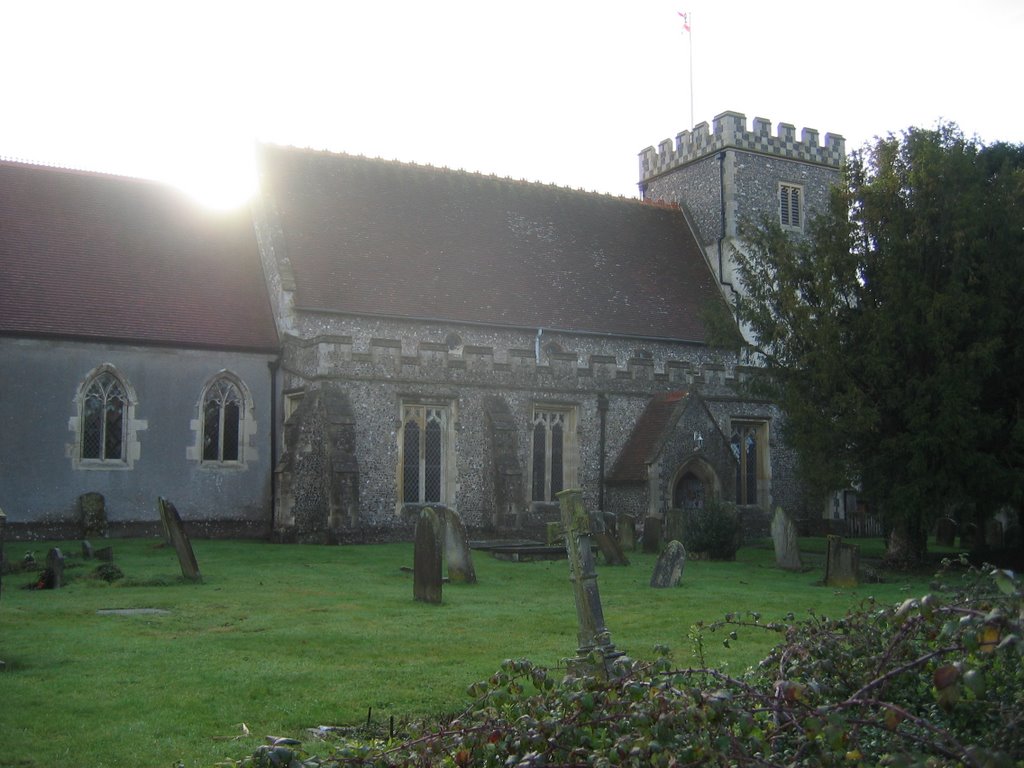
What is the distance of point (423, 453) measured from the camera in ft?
70.4

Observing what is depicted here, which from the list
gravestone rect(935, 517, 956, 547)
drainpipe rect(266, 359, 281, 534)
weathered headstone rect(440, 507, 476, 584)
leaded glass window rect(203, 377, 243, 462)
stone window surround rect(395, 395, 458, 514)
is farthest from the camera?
gravestone rect(935, 517, 956, 547)

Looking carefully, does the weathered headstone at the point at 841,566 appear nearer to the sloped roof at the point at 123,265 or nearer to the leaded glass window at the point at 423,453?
the leaded glass window at the point at 423,453

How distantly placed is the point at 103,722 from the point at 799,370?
46.4 feet

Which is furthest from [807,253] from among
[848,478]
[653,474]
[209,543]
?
[209,543]

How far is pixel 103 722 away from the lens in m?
6.47

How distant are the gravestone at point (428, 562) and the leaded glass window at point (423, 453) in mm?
9130

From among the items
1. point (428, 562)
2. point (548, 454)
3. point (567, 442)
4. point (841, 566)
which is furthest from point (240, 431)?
point (841, 566)

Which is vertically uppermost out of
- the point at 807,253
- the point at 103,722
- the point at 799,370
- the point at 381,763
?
the point at 807,253

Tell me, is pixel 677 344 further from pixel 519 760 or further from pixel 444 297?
pixel 519 760

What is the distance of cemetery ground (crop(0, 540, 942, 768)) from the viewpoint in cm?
647

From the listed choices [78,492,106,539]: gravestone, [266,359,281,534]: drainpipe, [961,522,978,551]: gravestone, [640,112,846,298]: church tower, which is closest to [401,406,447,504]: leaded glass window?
[266,359,281,534]: drainpipe

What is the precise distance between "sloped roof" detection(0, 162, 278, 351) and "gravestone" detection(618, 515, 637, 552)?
820 centimetres

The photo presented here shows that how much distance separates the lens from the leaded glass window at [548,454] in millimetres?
22906

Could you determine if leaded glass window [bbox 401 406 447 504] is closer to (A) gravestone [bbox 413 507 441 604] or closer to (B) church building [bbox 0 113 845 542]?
(B) church building [bbox 0 113 845 542]
